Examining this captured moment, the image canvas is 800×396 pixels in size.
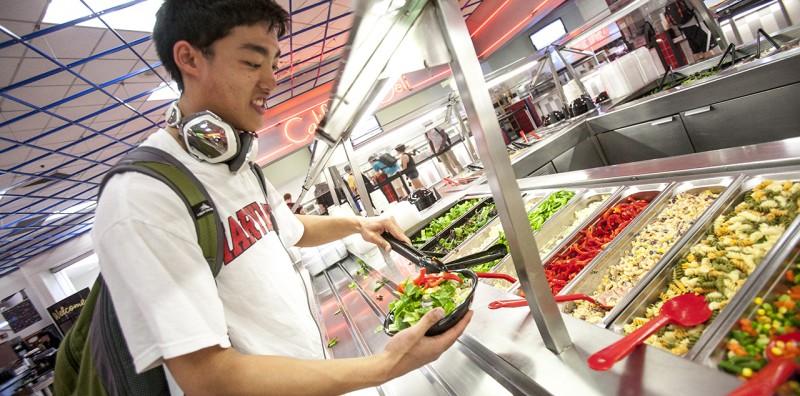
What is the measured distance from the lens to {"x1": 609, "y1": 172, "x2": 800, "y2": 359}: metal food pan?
103cm

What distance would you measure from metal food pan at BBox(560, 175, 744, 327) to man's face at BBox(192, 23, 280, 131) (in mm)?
1542

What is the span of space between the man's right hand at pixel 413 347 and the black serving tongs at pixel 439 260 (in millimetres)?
349

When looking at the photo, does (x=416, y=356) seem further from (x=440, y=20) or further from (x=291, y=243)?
(x=291, y=243)

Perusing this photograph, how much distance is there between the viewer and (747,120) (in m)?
3.22

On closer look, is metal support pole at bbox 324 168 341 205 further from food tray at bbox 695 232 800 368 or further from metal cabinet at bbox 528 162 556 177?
food tray at bbox 695 232 800 368

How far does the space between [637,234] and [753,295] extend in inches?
34.4

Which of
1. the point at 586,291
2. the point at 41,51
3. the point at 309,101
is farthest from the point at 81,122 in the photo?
the point at 586,291

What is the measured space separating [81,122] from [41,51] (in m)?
3.45

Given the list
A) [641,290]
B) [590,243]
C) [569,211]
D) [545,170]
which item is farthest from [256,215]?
[545,170]

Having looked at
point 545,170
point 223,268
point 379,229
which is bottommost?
point 545,170

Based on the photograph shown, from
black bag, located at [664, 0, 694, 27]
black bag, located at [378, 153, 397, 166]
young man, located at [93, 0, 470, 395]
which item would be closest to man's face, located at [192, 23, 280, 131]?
young man, located at [93, 0, 470, 395]

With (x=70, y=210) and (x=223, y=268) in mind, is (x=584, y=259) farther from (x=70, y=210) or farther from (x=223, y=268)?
(x=70, y=210)

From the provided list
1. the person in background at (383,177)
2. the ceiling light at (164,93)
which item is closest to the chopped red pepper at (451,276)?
the person in background at (383,177)

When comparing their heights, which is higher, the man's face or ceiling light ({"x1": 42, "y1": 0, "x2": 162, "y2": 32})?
ceiling light ({"x1": 42, "y1": 0, "x2": 162, "y2": 32})
